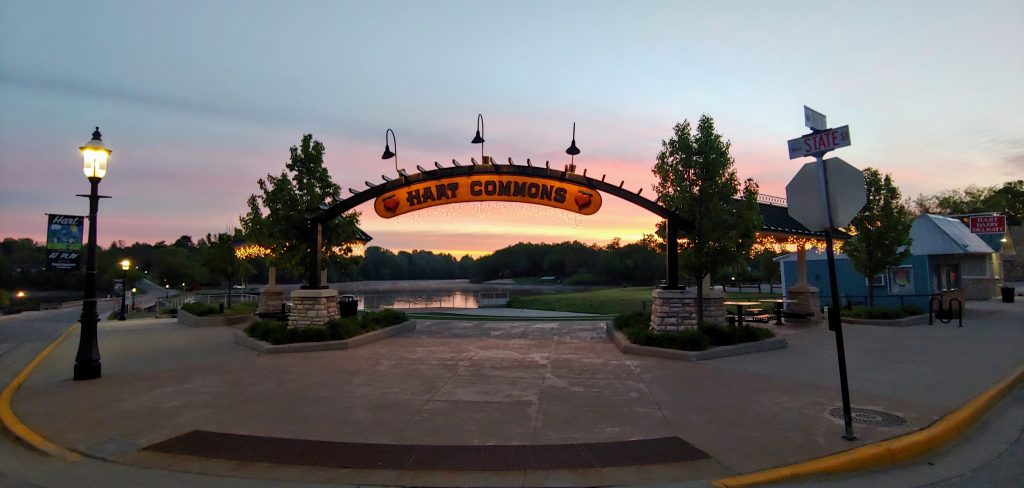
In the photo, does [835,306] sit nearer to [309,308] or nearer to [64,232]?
[309,308]

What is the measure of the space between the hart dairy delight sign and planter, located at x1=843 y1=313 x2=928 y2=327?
34.7ft

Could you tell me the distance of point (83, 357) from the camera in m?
8.59

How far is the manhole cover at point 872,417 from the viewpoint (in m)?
5.86

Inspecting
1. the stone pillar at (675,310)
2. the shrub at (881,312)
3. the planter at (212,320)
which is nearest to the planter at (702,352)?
the stone pillar at (675,310)

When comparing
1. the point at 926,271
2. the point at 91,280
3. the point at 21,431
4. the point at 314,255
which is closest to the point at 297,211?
the point at 314,255

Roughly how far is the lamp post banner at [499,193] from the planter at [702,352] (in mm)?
3671

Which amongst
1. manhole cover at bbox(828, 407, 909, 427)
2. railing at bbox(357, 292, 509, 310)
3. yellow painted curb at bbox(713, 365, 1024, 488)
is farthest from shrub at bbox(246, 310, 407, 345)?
railing at bbox(357, 292, 509, 310)

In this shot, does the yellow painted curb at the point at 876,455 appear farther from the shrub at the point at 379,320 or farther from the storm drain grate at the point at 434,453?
the shrub at the point at 379,320

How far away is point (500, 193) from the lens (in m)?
13.2

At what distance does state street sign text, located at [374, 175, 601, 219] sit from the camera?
13.1m

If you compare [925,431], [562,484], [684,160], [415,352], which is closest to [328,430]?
[562,484]

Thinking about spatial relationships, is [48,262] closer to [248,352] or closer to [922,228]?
[248,352]

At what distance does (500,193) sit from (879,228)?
14.0 meters

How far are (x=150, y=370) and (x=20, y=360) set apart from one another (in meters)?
4.57
